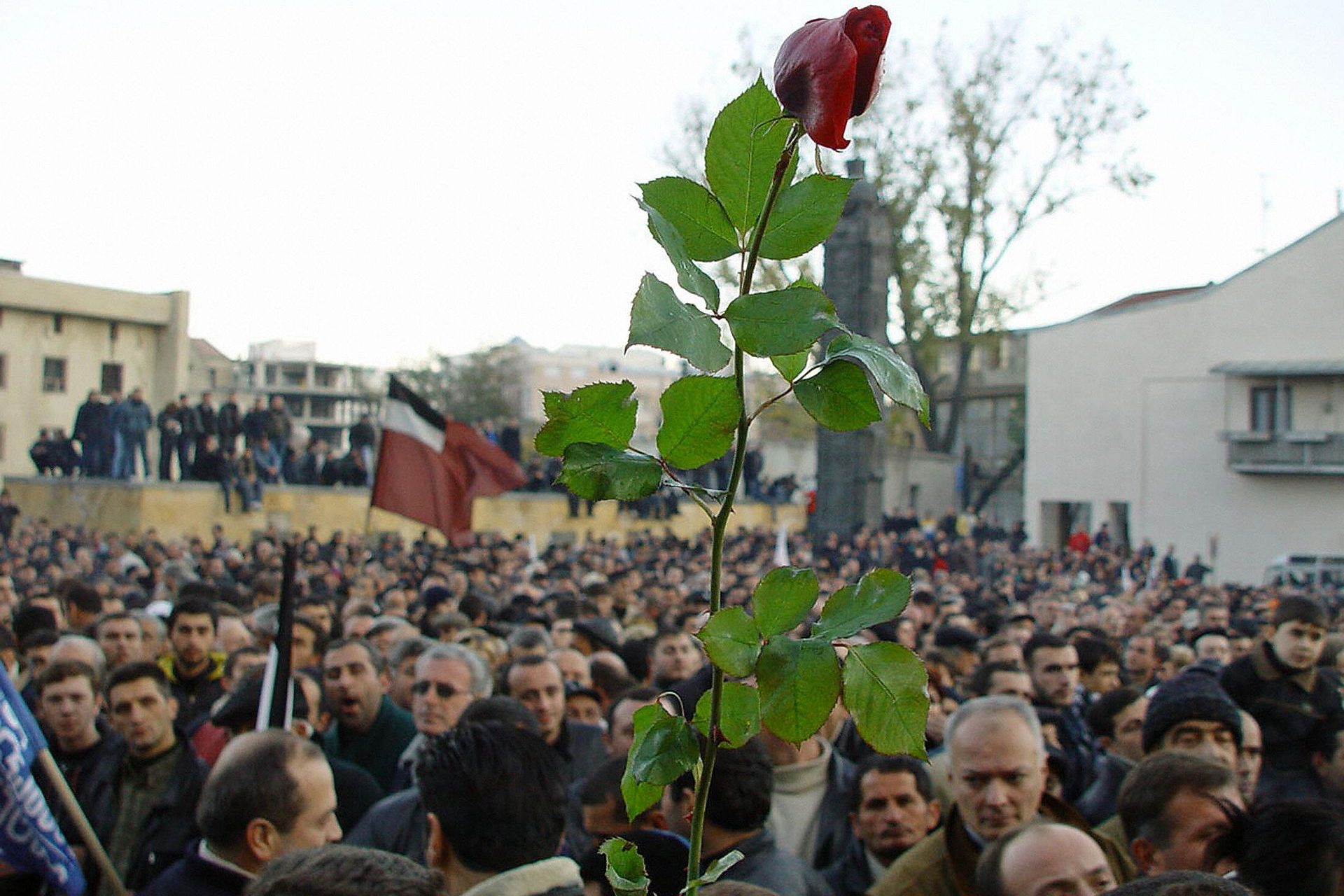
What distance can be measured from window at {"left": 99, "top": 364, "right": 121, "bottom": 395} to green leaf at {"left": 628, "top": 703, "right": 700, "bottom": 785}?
4231cm

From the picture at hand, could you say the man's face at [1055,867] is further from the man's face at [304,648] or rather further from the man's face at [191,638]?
the man's face at [191,638]

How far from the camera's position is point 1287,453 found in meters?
35.2

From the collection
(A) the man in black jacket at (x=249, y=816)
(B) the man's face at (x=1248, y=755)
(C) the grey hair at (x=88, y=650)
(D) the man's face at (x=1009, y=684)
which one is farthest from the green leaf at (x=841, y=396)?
(C) the grey hair at (x=88, y=650)

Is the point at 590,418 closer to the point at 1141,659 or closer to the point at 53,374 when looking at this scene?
the point at 1141,659

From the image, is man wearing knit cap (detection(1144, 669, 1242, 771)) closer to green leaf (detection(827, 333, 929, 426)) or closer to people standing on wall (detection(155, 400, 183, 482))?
green leaf (detection(827, 333, 929, 426))

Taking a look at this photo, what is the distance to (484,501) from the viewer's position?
26.4 meters

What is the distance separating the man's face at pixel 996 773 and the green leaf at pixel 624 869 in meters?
2.73

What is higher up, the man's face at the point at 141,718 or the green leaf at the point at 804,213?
the green leaf at the point at 804,213

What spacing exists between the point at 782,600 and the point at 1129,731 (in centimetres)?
470

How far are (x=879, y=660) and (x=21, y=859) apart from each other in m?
3.09

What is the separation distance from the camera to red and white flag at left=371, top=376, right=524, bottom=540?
1063 cm

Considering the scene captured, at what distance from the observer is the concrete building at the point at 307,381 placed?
78.8 metres

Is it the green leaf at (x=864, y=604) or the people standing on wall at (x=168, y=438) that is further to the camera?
the people standing on wall at (x=168, y=438)

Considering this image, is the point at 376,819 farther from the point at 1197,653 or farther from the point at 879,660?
the point at 1197,653
